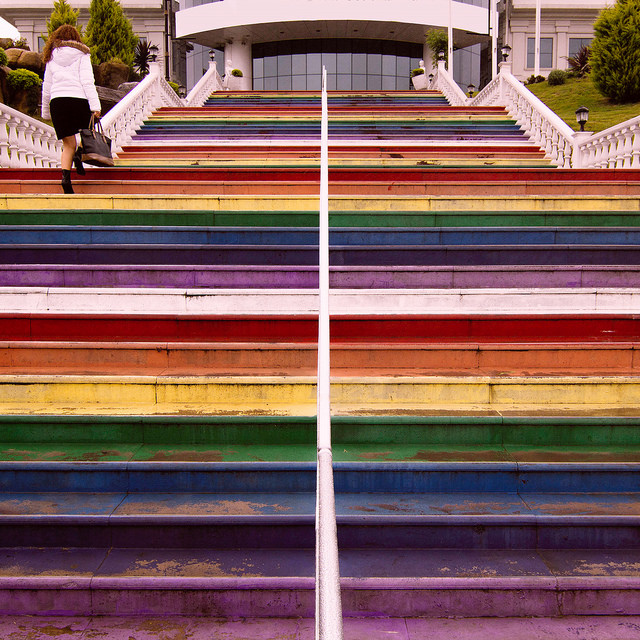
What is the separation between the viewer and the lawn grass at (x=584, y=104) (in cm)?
1628

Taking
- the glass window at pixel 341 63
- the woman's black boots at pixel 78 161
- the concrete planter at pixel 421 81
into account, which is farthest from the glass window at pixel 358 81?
the woman's black boots at pixel 78 161

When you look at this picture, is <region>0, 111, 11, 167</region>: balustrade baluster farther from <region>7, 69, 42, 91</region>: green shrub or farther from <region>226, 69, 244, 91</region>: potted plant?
<region>226, 69, 244, 91</region>: potted plant

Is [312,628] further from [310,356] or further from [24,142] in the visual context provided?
[24,142]

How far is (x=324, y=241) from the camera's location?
250 centimetres

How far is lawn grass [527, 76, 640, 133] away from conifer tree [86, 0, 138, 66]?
15.7m

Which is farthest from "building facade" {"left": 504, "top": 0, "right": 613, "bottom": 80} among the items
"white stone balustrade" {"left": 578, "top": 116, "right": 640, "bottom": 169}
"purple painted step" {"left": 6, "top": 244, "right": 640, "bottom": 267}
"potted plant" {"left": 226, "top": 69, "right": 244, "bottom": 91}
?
"purple painted step" {"left": 6, "top": 244, "right": 640, "bottom": 267}

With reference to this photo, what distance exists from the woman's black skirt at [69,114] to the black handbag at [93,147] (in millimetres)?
78

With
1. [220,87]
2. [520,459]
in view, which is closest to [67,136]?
[520,459]

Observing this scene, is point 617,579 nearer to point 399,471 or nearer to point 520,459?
point 520,459

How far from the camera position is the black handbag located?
6109 millimetres

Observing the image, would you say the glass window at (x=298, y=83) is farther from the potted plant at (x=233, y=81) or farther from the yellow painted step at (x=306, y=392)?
the yellow painted step at (x=306, y=392)

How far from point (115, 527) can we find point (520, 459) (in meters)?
1.99

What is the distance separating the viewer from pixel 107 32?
72.7ft

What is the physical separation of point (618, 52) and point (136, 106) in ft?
47.4
